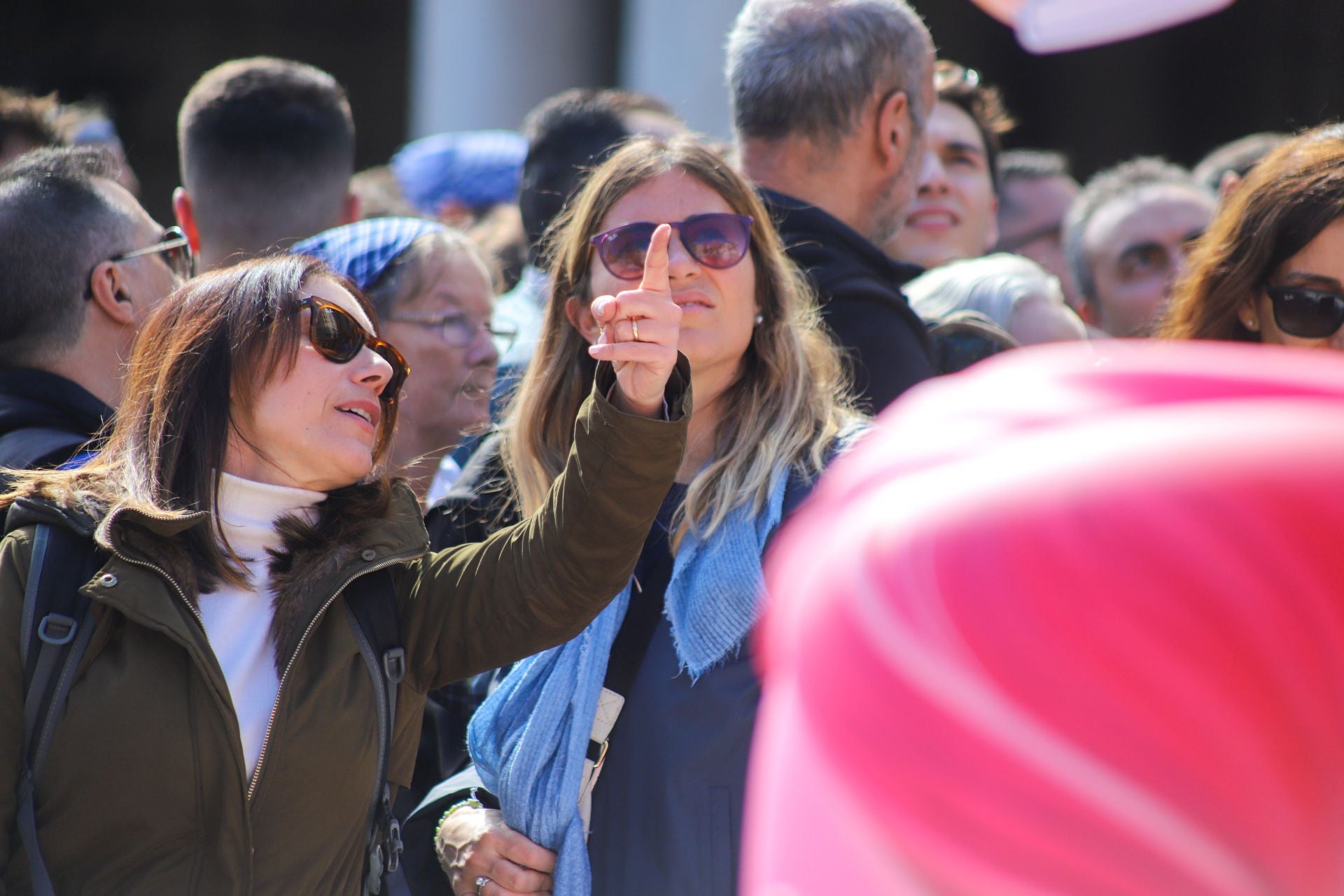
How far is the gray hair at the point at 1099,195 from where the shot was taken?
15.6ft

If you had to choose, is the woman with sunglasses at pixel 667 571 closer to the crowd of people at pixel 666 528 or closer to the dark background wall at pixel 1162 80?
the crowd of people at pixel 666 528

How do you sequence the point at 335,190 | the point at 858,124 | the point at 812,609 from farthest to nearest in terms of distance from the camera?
the point at 335,190
the point at 858,124
the point at 812,609

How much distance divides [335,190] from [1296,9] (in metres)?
9.84

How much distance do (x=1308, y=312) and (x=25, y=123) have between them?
4.33 meters

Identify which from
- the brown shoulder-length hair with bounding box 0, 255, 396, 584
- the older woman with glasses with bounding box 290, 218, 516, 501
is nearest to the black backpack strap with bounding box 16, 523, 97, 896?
the brown shoulder-length hair with bounding box 0, 255, 396, 584

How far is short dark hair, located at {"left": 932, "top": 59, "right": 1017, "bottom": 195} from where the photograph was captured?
4.62m

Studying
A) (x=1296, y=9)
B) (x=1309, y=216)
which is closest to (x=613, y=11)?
(x=1296, y=9)

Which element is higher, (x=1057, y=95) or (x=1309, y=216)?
(x=1309, y=216)

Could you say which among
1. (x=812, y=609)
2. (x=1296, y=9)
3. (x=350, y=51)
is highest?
(x=812, y=609)

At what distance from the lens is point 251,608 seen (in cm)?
197

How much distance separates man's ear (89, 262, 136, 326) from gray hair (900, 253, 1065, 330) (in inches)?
73.2

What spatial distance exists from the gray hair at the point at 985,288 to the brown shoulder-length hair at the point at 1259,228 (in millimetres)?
743

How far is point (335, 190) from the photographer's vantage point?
3.83m

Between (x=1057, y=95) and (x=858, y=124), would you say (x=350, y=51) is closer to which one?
(x=1057, y=95)
